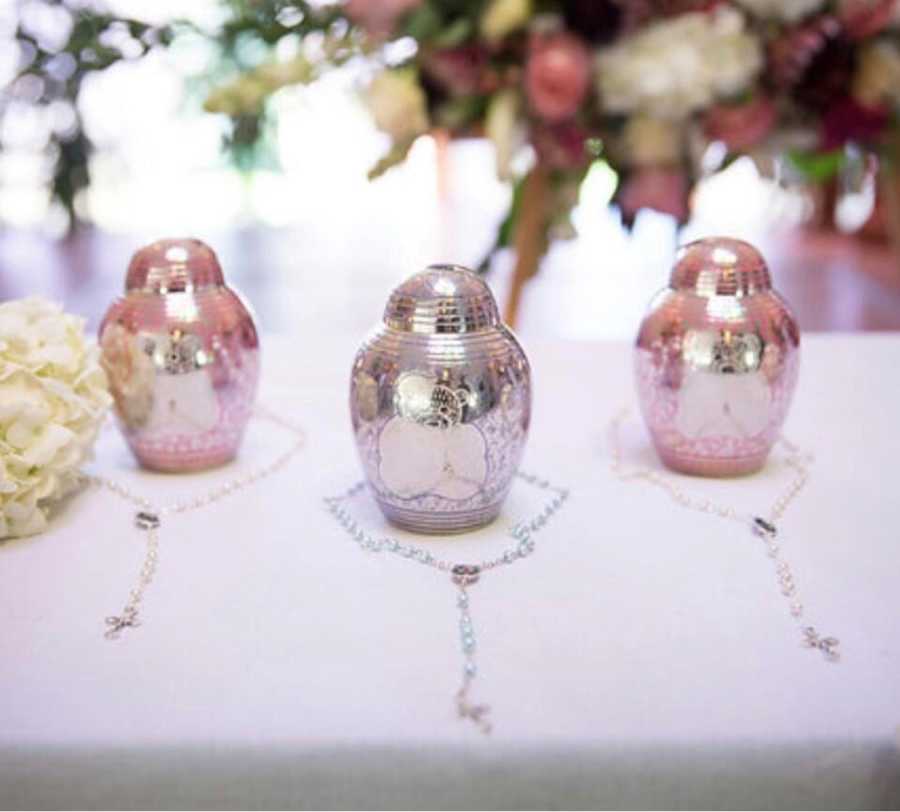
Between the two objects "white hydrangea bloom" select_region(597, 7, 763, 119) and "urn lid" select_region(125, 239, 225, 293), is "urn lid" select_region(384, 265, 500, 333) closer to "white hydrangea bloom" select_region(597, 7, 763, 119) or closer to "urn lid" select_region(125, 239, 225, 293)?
"urn lid" select_region(125, 239, 225, 293)

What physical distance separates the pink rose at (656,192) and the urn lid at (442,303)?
0.38m

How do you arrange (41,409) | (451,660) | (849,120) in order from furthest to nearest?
1. (849,120)
2. (41,409)
3. (451,660)

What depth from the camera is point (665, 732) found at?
1.34ft

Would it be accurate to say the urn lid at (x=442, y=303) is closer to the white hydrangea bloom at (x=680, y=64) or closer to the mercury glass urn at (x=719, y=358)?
the mercury glass urn at (x=719, y=358)

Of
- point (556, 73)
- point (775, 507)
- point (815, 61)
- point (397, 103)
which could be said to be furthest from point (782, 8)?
point (775, 507)

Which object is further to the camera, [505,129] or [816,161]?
[816,161]

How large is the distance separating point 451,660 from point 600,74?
0.56m

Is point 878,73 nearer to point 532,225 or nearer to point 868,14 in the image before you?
point 868,14

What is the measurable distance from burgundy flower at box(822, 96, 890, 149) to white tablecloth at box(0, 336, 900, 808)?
371 millimetres

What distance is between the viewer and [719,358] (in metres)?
0.63

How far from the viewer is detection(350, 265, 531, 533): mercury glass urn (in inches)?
21.3

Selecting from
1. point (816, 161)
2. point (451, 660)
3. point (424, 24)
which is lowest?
point (451, 660)

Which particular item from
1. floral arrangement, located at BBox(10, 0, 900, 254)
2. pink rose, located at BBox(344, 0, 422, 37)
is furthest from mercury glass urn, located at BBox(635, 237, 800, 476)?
pink rose, located at BBox(344, 0, 422, 37)

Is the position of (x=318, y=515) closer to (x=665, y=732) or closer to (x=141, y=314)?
(x=141, y=314)
